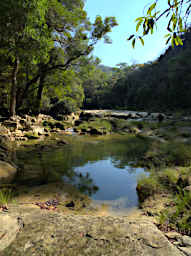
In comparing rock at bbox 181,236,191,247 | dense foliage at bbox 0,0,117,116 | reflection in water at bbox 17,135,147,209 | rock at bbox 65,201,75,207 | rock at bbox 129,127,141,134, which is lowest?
reflection in water at bbox 17,135,147,209

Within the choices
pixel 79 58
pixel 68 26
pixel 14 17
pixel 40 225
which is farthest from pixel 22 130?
pixel 40 225

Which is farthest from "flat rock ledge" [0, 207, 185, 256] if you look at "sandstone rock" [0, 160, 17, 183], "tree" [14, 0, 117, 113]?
"tree" [14, 0, 117, 113]

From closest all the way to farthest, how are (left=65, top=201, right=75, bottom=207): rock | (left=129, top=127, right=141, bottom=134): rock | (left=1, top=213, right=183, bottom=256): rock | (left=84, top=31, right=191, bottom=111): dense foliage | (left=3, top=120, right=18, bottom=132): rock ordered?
(left=1, top=213, right=183, bottom=256): rock
(left=65, top=201, right=75, bottom=207): rock
(left=3, top=120, right=18, bottom=132): rock
(left=129, top=127, right=141, bottom=134): rock
(left=84, top=31, right=191, bottom=111): dense foliage

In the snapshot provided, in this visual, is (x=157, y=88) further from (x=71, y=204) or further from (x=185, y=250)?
(x=185, y=250)

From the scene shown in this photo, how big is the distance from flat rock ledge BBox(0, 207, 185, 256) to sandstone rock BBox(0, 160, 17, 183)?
2558 mm

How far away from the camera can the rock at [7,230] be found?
4.98ft

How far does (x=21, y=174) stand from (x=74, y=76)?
11015 millimetres

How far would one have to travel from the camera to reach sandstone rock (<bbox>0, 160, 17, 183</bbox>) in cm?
424

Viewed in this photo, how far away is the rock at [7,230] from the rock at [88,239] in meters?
0.05

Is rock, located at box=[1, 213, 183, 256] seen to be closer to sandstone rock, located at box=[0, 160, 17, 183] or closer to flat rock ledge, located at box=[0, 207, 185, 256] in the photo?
flat rock ledge, located at box=[0, 207, 185, 256]

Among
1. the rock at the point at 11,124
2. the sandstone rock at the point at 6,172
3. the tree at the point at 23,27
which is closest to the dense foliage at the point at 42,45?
the tree at the point at 23,27

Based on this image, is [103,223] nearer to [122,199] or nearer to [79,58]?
[122,199]

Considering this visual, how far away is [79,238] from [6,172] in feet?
12.0

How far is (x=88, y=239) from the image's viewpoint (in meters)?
1.59
